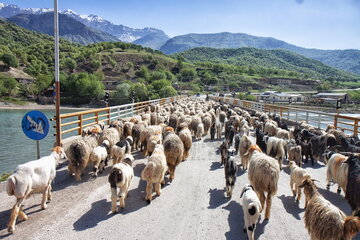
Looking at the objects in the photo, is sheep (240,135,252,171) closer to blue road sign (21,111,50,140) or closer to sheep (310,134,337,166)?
sheep (310,134,337,166)

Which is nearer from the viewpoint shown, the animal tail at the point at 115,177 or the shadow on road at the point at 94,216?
the shadow on road at the point at 94,216

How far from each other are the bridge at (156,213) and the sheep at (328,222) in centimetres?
65

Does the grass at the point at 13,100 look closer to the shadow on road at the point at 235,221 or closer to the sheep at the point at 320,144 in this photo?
the sheep at the point at 320,144

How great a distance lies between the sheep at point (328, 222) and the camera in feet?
9.90

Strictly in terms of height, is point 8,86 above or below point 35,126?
above

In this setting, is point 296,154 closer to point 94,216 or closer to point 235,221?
point 235,221

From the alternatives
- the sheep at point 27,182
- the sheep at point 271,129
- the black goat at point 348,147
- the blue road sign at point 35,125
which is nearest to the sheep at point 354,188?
the black goat at point 348,147

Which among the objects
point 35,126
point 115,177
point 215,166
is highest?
point 35,126

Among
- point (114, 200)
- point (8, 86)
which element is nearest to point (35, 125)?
point (114, 200)

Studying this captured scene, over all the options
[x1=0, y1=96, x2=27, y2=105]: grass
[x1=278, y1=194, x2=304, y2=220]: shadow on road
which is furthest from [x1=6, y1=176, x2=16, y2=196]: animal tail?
[x1=0, y1=96, x2=27, y2=105]: grass

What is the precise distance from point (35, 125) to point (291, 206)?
6121 millimetres

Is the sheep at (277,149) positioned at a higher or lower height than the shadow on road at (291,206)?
higher

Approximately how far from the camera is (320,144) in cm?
818

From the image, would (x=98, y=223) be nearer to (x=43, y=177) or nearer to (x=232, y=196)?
(x=43, y=177)
